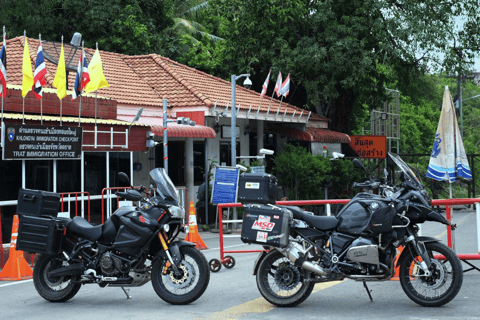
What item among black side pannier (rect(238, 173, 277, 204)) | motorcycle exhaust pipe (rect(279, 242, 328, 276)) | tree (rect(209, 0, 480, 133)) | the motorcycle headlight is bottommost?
motorcycle exhaust pipe (rect(279, 242, 328, 276))

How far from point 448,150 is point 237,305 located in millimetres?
6086

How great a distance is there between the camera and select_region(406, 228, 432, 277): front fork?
23.3ft

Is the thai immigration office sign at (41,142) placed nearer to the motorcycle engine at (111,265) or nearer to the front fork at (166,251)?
the motorcycle engine at (111,265)

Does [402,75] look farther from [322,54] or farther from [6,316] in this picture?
[6,316]

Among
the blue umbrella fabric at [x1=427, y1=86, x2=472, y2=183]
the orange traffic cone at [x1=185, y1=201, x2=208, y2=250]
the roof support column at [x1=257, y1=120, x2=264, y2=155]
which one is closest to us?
the blue umbrella fabric at [x1=427, y1=86, x2=472, y2=183]

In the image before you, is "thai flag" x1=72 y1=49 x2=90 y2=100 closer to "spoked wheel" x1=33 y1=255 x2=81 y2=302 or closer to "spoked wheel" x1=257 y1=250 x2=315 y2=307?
"spoked wheel" x1=33 y1=255 x2=81 y2=302

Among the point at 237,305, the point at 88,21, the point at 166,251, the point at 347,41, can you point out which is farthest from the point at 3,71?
the point at 88,21

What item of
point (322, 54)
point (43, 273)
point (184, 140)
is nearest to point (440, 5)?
point (322, 54)

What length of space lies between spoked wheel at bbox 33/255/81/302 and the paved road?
0.11 meters

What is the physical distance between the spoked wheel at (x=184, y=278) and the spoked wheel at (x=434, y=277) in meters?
2.30

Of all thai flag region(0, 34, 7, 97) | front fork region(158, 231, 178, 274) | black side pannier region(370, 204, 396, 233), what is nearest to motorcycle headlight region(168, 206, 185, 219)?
front fork region(158, 231, 178, 274)

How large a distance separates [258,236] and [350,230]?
105cm

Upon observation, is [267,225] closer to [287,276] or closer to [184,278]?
[287,276]

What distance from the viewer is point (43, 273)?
26.3ft
